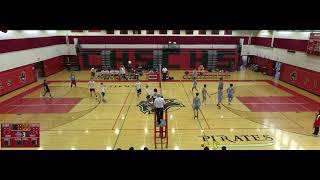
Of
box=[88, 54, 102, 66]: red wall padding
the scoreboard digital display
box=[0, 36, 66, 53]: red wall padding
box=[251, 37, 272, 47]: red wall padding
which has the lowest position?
the scoreboard digital display

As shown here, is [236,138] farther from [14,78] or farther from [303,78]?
[14,78]

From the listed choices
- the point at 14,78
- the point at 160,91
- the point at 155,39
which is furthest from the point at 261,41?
the point at 14,78

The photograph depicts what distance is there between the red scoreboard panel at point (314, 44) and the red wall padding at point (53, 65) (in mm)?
27575

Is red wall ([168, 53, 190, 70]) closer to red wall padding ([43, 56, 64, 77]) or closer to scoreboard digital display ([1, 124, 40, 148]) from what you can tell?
red wall padding ([43, 56, 64, 77])

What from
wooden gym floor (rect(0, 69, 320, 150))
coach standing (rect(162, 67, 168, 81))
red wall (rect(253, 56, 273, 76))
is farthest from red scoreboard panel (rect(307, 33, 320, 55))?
coach standing (rect(162, 67, 168, 81))

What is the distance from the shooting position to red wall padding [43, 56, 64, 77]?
2961cm

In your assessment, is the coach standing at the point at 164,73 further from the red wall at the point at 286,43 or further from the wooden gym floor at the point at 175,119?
the red wall at the point at 286,43

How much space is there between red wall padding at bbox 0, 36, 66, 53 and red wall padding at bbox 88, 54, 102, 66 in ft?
14.6

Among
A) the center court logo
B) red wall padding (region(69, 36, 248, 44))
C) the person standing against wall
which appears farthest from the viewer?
red wall padding (region(69, 36, 248, 44))

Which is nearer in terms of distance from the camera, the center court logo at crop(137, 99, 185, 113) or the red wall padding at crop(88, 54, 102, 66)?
the center court logo at crop(137, 99, 185, 113)

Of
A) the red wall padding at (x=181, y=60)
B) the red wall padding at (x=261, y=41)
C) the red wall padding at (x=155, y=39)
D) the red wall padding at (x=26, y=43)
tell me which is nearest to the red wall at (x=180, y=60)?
the red wall padding at (x=181, y=60)

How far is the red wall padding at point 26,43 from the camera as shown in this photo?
21948 mm

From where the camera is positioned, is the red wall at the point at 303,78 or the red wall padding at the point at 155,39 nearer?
the red wall at the point at 303,78

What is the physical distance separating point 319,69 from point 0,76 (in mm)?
26513
